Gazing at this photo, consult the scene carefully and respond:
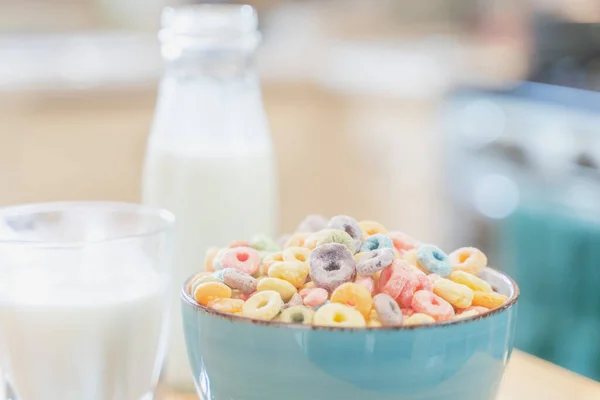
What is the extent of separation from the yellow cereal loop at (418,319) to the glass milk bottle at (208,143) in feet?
0.94

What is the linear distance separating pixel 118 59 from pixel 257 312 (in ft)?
5.21

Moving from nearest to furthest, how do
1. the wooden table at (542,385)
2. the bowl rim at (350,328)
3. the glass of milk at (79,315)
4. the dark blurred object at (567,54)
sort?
the bowl rim at (350,328) → the glass of milk at (79,315) → the wooden table at (542,385) → the dark blurred object at (567,54)

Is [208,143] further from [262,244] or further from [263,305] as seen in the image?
[263,305]

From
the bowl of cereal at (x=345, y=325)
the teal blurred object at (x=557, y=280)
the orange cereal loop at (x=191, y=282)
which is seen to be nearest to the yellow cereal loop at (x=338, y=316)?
the bowl of cereal at (x=345, y=325)

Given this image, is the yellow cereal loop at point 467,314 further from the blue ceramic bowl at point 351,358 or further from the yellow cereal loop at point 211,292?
the yellow cereal loop at point 211,292

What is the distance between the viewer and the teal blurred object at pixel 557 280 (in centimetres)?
135

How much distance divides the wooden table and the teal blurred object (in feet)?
2.21

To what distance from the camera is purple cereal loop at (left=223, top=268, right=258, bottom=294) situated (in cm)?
51

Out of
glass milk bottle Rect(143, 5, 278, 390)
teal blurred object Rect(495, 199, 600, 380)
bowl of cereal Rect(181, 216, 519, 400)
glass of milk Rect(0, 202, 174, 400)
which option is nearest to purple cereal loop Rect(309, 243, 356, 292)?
bowl of cereal Rect(181, 216, 519, 400)

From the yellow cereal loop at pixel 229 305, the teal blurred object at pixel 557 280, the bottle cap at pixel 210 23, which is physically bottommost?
the teal blurred object at pixel 557 280

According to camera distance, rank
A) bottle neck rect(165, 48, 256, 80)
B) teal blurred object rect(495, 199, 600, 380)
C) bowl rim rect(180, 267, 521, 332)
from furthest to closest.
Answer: teal blurred object rect(495, 199, 600, 380)
bottle neck rect(165, 48, 256, 80)
bowl rim rect(180, 267, 521, 332)

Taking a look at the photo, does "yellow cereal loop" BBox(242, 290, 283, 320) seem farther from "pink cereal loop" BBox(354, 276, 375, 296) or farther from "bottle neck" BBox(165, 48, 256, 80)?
"bottle neck" BBox(165, 48, 256, 80)

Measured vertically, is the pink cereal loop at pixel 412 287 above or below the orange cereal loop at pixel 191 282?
above

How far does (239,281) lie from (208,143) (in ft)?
0.89
